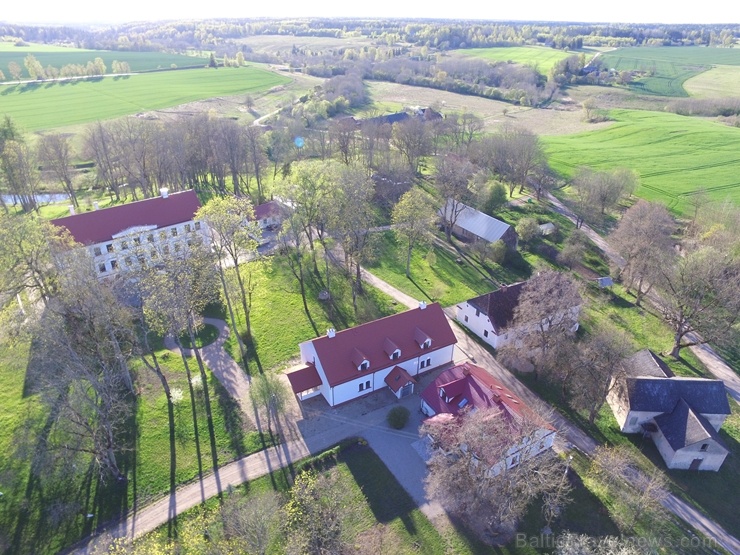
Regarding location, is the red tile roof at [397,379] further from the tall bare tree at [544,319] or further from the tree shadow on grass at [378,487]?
the tall bare tree at [544,319]

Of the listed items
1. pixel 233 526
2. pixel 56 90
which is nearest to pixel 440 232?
pixel 233 526

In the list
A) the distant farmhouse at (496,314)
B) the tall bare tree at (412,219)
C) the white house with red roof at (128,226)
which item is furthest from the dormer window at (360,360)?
the white house with red roof at (128,226)

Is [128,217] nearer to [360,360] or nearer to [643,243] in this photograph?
[360,360]

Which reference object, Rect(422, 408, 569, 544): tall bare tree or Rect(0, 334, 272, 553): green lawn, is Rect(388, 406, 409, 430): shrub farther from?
Rect(0, 334, 272, 553): green lawn

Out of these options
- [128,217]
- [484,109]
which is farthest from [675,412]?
[484,109]

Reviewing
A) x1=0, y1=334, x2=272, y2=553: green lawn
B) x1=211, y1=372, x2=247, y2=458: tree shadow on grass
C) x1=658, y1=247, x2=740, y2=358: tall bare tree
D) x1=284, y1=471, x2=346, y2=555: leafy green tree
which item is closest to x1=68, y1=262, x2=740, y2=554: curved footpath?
x1=211, y1=372, x2=247, y2=458: tree shadow on grass
